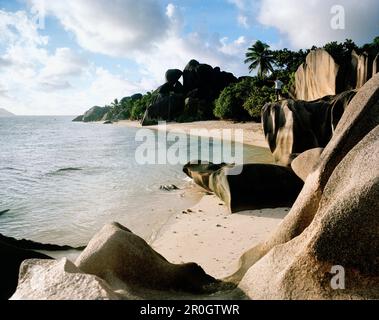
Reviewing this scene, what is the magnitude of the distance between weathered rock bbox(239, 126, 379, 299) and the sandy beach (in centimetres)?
268

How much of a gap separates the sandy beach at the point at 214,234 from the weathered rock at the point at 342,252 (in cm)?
268

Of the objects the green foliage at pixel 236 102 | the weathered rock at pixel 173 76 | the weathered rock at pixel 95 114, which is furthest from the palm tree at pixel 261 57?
the weathered rock at pixel 95 114

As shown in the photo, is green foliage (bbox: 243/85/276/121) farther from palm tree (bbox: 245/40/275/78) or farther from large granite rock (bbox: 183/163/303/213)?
large granite rock (bbox: 183/163/303/213)

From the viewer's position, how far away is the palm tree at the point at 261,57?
1948 inches

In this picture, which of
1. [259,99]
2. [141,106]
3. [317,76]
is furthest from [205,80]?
[317,76]

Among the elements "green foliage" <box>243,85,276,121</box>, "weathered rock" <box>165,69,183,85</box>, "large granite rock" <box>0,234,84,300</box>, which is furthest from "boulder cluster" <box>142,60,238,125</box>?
"large granite rock" <box>0,234,84,300</box>

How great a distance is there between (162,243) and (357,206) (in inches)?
209

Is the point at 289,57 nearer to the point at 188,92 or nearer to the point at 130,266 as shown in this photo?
the point at 188,92

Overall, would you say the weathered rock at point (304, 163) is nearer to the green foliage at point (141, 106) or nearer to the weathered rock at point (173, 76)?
the weathered rock at point (173, 76)

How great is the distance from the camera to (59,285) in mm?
2264

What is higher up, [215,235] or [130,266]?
[130,266]

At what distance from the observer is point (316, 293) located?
8.26ft

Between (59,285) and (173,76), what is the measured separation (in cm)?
6834
